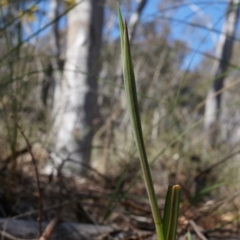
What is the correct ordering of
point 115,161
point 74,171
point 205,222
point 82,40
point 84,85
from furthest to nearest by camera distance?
point 82,40, point 84,85, point 115,161, point 74,171, point 205,222

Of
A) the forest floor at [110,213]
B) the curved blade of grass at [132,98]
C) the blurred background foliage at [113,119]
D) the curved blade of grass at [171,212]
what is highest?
the blurred background foliage at [113,119]

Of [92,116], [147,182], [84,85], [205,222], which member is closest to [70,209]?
[205,222]

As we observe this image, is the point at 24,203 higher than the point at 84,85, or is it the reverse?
the point at 84,85

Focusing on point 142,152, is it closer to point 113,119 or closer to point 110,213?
point 110,213

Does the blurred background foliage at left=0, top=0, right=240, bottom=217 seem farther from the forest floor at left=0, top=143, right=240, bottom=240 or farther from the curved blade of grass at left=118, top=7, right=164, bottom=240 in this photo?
the curved blade of grass at left=118, top=7, right=164, bottom=240

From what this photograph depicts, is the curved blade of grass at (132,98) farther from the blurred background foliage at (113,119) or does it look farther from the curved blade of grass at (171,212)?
the blurred background foliage at (113,119)

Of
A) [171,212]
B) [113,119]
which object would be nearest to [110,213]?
[171,212]

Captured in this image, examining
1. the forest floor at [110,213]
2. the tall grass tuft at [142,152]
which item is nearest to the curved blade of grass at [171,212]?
the tall grass tuft at [142,152]

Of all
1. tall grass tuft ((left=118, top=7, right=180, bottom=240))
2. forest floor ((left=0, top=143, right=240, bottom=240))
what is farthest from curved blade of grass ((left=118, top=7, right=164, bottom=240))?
forest floor ((left=0, top=143, right=240, bottom=240))

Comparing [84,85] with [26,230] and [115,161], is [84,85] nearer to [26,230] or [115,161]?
[115,161]
